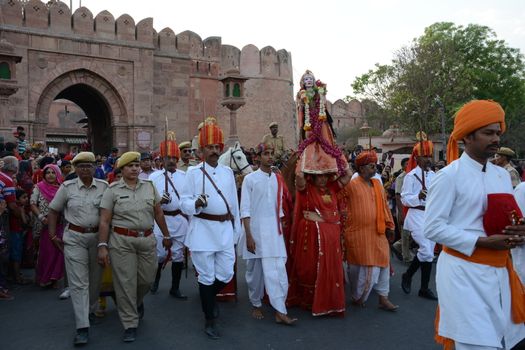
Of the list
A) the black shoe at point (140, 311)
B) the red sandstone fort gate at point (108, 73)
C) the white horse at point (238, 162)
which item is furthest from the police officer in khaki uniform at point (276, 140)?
the red sandstone fort gate at point (108, 73)

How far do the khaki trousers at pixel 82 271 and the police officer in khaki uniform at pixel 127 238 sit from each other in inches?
9.0

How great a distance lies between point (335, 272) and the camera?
515cm

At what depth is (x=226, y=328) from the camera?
488 cm

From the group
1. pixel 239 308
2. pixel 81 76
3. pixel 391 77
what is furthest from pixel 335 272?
pixel 391 77

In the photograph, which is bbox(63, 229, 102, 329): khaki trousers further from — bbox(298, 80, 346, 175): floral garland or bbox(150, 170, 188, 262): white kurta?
bbox(298, 80, 346, 175): floral garland

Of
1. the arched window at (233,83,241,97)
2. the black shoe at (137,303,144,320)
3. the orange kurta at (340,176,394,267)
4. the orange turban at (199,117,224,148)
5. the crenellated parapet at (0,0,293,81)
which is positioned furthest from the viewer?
the arched window at (233,83,241,97)

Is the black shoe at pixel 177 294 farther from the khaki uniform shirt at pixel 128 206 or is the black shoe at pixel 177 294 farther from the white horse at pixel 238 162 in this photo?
the white horse at pixel 238 162

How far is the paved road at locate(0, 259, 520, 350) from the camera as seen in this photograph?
4438 millimetres

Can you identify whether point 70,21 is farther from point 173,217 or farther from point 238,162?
point 173,217

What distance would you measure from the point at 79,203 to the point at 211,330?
181 centimetres

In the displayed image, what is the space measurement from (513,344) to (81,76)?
17568 millimetres

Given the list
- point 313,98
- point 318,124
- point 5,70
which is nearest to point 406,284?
point 318,124

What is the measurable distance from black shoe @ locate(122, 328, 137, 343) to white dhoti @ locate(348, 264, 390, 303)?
8.51 feet

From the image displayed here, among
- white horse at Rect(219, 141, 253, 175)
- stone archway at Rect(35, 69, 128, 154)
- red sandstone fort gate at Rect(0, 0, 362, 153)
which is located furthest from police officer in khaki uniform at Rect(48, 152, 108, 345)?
stone archway at Rect(35, 69, 128, 154)
